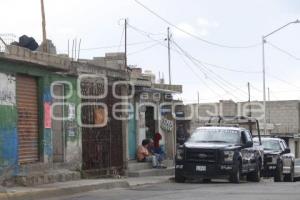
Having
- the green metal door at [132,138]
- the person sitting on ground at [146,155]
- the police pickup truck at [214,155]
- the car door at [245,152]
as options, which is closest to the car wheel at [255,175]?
the car door at [245,152]

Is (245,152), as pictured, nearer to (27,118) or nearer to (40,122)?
(40,122)

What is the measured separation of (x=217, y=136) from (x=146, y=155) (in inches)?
155

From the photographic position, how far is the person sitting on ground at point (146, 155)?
983 inches

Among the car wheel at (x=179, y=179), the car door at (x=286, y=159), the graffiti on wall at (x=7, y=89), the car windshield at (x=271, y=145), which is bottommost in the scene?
the car wheel at (x=179, y=179)

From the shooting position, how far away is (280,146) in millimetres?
27734

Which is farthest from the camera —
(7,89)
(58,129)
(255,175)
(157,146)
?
(157,146)

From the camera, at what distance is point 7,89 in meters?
17.0

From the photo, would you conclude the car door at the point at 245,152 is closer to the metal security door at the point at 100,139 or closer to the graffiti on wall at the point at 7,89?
the metal security door at the point at 100,139

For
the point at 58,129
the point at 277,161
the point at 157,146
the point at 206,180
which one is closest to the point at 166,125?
the point at 157,146

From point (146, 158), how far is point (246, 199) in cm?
1131

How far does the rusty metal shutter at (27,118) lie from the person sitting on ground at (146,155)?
6954 mm

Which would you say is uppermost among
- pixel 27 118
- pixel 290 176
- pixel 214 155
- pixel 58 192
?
pixel 27 118

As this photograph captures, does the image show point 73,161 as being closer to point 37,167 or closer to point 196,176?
point 37,167

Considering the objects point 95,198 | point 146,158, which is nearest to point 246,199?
point 95,198
